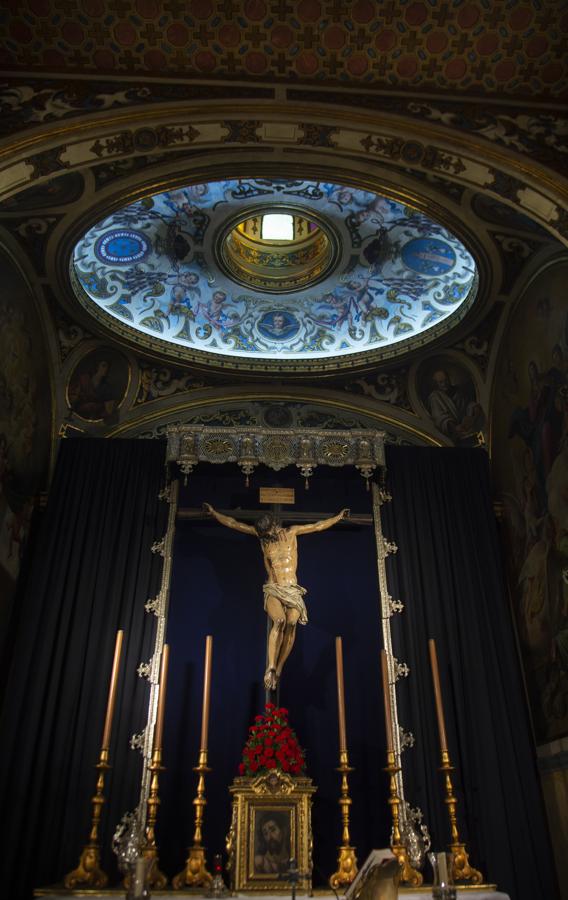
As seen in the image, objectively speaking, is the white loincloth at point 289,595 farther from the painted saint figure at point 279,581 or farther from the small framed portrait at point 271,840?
the small framed portrait at point 271,840

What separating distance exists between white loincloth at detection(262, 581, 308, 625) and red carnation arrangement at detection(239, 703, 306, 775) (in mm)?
1299

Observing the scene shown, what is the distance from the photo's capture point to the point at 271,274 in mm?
10375

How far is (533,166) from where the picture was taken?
21.0 ft

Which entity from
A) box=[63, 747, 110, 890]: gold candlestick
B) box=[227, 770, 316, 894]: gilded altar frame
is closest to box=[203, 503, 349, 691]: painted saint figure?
box=[227, 770, 316, 894]: gilded altar frame

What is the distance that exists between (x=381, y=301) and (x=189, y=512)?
4.38m

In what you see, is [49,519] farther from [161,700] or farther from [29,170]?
[29,170]

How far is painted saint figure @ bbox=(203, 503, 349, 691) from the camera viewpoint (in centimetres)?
772

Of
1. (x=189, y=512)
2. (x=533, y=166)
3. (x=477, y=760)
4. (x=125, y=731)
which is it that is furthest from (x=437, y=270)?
(x=125, y=731)

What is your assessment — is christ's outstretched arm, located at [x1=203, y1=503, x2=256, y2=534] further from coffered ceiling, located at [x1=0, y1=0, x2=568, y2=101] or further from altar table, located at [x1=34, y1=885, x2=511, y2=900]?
coffered ceiling, located at [x1=0, y1=0, x2=568, y2=101]

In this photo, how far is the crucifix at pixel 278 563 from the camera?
7.72m

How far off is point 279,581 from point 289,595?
0.83 feet

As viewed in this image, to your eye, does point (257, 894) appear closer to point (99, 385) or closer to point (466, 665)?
point (466, 665)

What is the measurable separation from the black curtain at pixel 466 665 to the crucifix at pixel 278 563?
1034 millimetres

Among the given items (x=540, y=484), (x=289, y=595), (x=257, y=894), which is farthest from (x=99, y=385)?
(x=257, y=894)
